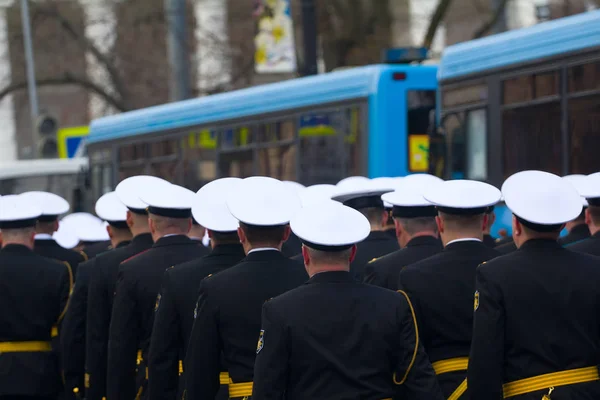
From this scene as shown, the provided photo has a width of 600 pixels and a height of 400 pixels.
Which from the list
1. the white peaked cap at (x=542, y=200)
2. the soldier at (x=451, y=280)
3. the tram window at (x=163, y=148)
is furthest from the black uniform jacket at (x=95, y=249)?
the tram window at (x=163, y=148)

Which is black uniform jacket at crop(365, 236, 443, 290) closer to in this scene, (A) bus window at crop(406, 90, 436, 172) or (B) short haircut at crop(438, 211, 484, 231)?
(B) short haircut at crop(438, 211, 484, 231)

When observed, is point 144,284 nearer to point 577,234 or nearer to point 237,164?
point 577,234

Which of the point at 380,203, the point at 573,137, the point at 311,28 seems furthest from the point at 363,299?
the point at 311,28

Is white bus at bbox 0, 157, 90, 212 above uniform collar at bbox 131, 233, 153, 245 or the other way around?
the other way around

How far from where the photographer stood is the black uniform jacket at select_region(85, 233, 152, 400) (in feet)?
24.1

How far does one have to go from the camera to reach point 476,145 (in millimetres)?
13008

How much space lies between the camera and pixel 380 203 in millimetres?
7547

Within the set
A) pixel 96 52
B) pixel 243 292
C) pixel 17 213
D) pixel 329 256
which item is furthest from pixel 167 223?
pixel 96 52

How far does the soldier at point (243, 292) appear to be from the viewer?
5.23 meters

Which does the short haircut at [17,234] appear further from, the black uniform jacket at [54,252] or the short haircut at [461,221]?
the short haircut at [461,221]

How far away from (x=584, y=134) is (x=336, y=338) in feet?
22.5

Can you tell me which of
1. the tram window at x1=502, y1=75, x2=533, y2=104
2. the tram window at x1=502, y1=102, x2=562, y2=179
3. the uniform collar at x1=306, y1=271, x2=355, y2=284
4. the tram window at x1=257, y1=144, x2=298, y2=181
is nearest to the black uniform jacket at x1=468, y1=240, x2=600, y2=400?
the uniform collar at x1=306, y1=271, x2=355, y2=284

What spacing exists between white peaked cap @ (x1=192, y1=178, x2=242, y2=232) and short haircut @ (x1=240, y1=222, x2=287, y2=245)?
548mm

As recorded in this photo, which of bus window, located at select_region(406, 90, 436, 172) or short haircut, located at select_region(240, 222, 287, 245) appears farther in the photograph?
bus window, located at select_region(406, 90, 436, 172)
